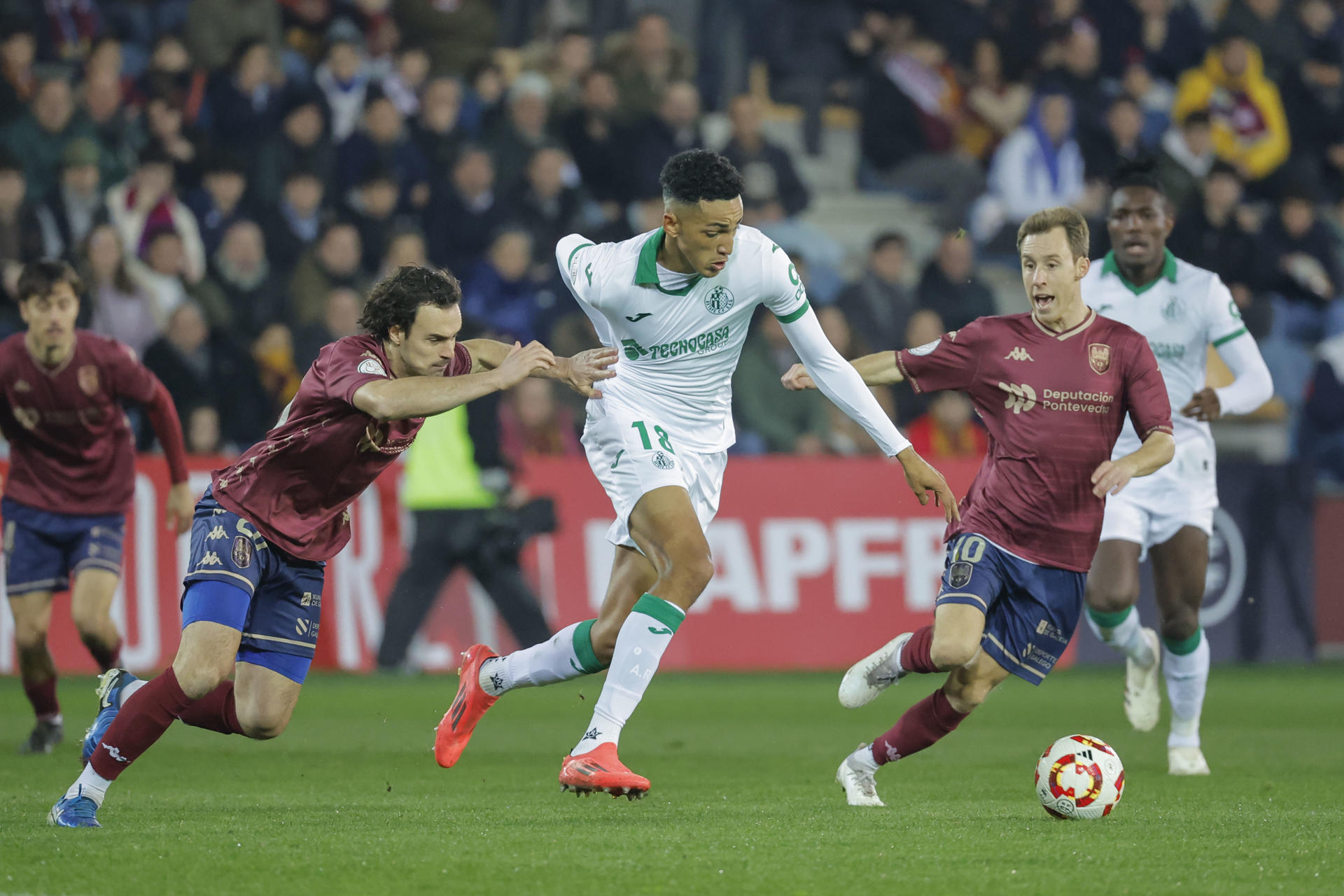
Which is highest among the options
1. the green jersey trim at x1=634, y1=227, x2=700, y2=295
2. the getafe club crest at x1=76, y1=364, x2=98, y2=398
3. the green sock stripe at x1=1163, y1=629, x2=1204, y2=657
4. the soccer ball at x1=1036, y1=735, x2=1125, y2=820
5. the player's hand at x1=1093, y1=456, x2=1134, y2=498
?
the green jersey trim at x1=634, y1=227, x2=700, y2=295

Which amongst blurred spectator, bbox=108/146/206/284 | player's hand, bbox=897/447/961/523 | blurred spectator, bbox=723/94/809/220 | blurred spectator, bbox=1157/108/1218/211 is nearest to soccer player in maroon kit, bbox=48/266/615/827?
player's hand, bbox=897/447/961/523

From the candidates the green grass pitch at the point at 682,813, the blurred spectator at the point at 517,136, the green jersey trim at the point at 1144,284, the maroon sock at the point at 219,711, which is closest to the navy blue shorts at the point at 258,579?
the maroon sock at the point at 219,711

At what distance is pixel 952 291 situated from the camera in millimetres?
15273

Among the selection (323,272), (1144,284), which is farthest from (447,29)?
(1144,284)

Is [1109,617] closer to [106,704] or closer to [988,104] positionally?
[106,704]

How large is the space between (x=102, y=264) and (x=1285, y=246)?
35.8 ft

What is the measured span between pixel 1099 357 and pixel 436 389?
259 centimetres

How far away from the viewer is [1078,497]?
253 inches

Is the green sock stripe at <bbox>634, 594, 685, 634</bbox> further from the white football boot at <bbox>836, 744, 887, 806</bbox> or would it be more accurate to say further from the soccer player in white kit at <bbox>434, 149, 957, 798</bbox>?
the white football boot at <bbox>836, 744, 887, 806</bbox>

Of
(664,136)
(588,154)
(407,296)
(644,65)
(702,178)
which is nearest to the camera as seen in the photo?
(407,296)

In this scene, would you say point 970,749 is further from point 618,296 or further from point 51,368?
point 51,368

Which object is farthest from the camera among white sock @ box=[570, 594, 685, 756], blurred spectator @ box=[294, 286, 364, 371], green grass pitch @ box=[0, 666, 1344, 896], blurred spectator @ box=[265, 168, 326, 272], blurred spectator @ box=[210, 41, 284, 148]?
blurred spectator @ box=[210, 41, 284, 148]

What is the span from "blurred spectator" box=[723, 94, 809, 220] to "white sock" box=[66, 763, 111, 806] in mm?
10887

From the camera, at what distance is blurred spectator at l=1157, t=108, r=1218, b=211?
16.3 meters
